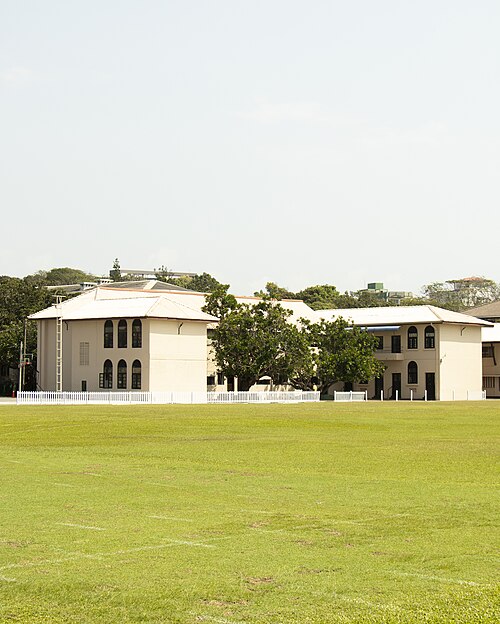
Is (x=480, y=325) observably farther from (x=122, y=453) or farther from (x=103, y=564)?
(x=103, y=564)

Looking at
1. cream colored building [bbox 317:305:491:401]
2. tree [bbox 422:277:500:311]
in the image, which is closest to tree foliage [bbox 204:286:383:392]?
cream colored building [bbox 317:305:491:401]

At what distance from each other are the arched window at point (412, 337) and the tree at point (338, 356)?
696 cm

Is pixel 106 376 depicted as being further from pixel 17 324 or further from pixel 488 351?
pixel 488 351

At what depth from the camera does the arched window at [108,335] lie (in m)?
79.8

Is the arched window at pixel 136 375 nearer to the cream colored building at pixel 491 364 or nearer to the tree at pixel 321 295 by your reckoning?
the cream colored building at pixel 491 364

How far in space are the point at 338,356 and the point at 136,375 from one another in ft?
60.9

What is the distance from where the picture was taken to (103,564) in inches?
437

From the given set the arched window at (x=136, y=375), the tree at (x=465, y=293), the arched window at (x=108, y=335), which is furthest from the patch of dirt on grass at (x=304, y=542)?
the tree at (x=465, y=293)

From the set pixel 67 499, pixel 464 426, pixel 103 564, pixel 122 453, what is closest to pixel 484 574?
pixel 103 564

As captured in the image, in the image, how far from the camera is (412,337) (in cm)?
9538

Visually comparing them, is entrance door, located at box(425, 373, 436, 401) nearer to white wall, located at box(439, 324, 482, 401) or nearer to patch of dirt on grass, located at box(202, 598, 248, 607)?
white wall, located at box(439, 324, 482, 401)

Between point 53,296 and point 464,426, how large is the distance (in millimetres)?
64074

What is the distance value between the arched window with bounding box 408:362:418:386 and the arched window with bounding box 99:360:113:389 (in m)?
30.2

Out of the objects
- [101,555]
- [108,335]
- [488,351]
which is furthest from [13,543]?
[488,351]
